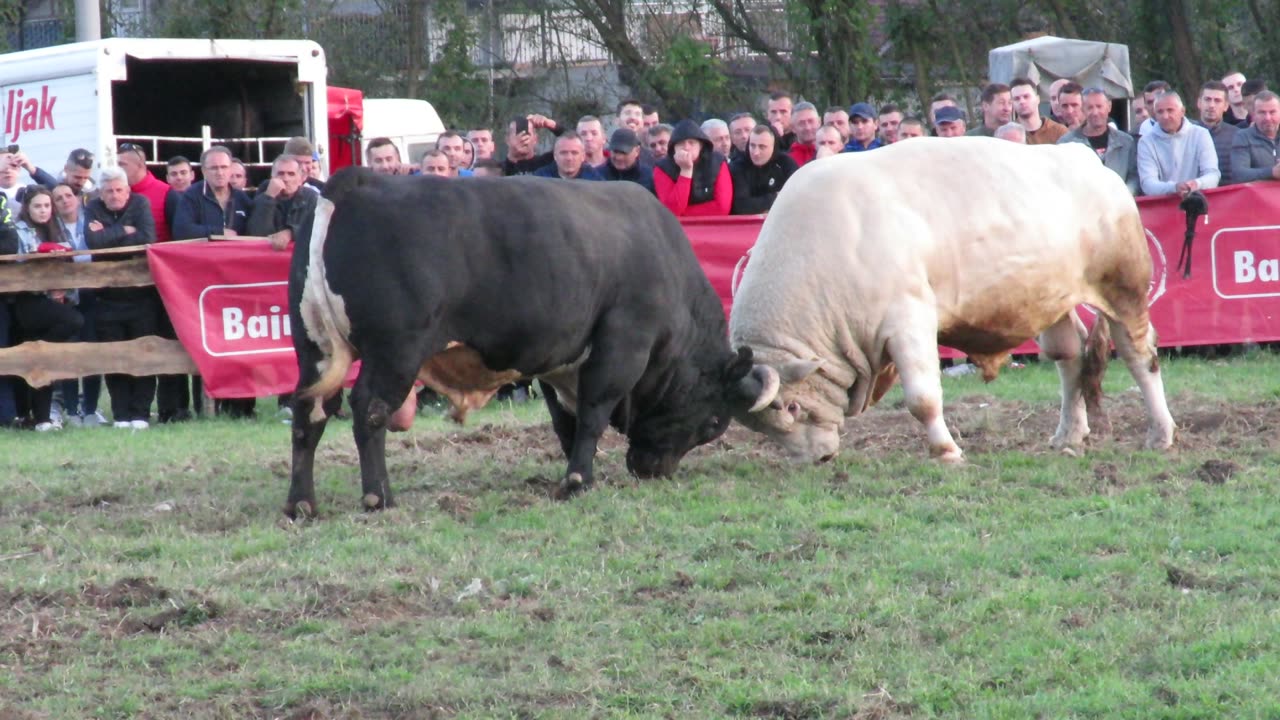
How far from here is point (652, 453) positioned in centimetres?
865

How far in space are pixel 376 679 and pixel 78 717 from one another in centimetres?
86

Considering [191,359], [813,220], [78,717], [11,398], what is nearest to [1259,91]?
[813,220]

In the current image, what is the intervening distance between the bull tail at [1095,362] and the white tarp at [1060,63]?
968 cm

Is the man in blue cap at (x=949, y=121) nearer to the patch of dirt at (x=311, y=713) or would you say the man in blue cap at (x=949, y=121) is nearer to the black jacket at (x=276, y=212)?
the black jacket at (x=276, y=212)

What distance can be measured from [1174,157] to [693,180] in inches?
133

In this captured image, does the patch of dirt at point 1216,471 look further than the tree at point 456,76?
No

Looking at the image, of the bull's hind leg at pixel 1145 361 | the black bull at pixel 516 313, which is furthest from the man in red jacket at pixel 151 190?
the bull's hind leg at pixel 1145 361

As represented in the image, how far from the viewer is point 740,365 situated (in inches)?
336

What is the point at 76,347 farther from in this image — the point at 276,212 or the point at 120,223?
the point at 276,212

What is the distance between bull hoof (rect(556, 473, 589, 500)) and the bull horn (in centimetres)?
100

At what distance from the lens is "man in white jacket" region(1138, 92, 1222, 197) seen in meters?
11.9

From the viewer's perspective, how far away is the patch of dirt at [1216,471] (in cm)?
768

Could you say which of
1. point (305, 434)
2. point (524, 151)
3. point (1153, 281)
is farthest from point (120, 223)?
point (1153, 281)

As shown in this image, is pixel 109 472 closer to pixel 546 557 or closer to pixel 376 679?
pixel 546 557
